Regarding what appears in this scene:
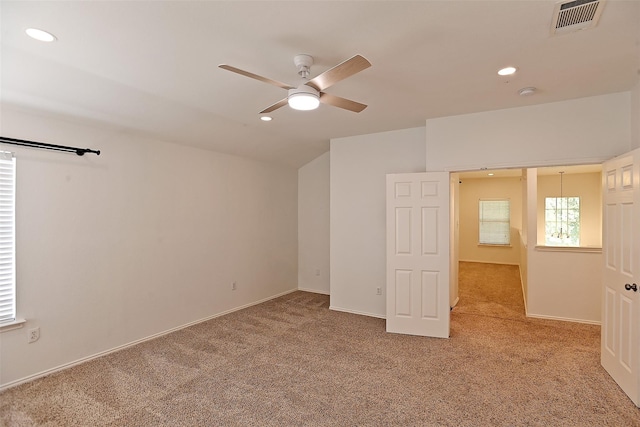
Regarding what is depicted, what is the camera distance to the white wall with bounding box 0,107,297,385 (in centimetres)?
294

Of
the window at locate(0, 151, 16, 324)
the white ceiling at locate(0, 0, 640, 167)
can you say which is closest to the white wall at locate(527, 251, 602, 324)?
the white ceiling at locate(0, 0, 640, 167)

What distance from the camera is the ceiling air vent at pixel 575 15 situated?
183 cm

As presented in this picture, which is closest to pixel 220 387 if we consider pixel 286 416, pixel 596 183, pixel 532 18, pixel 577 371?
pixel 286 416

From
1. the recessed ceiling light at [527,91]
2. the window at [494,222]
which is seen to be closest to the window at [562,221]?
the window at [494,222]

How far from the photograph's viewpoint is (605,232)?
10.3ft

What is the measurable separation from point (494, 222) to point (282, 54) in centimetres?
883

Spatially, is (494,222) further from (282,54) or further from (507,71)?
(282,54)

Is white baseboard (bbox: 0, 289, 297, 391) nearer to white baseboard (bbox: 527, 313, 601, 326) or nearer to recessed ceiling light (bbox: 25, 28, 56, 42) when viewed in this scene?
recessed ceiling light (bbox: 25, 28, 56, 42)

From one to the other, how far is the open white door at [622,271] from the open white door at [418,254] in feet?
4.88

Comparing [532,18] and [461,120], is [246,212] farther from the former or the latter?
[532,18]

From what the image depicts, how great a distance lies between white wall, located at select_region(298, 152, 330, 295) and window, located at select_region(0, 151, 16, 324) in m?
4.32

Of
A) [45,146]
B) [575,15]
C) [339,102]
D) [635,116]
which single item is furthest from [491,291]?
[45,146]

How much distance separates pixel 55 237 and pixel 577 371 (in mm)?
5259

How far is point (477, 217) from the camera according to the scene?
941cm
